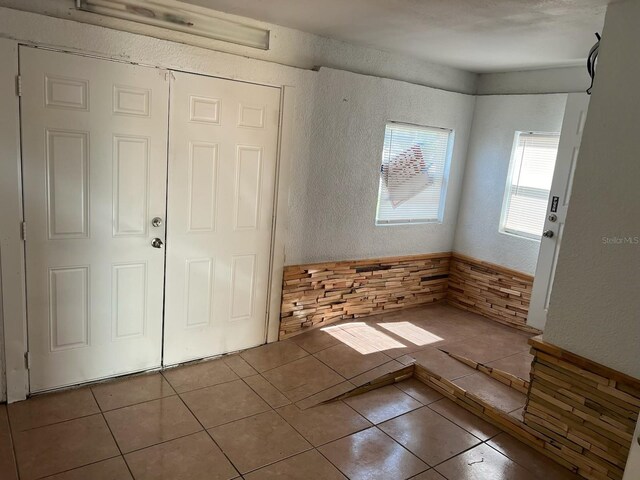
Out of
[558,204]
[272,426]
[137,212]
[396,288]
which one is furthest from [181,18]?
[558,204]

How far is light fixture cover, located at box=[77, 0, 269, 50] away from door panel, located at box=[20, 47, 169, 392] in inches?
10.7

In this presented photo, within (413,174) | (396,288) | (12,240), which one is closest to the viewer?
(12,240)

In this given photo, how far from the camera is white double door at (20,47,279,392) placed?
256 cm

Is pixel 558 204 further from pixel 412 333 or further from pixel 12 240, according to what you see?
pixel 12 240

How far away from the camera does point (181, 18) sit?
2.79m

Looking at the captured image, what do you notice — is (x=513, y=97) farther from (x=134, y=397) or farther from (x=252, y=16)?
(x=134, y=397)

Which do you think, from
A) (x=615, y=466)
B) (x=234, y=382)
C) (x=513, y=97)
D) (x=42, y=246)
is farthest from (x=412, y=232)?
(x=42, y=246)

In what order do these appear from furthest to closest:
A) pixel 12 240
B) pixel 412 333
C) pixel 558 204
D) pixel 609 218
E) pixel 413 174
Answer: pixel 413 174 < pixel 412 333 < pixel 558 204 < pixel 12 240 < pixel 609 218

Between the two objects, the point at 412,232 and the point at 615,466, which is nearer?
the point at 615,466

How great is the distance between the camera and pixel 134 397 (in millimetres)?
2818

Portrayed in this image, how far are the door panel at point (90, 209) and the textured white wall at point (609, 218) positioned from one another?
7.67ft

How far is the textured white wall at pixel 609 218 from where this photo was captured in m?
2.20

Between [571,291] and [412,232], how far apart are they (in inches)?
78.8

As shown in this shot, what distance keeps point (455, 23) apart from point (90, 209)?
7.82 feet
